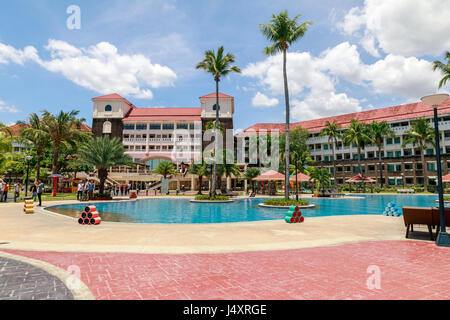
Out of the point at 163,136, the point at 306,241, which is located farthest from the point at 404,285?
the point at 163,136

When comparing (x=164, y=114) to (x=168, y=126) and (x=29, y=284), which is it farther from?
(x=29, y=284)

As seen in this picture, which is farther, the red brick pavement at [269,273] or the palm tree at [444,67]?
the palm tree at [444,67]

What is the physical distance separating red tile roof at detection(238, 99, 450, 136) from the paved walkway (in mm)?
69854

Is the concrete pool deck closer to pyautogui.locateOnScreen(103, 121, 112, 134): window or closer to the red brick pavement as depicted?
the red brick pavement

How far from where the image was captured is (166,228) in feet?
33.9

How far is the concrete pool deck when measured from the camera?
23.3 ft

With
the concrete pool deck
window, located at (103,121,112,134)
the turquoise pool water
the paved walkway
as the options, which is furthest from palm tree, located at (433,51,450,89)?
window, located at (103,121,112,134)

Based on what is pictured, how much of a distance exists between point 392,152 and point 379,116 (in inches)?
368

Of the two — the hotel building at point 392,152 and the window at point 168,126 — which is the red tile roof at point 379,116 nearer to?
the hotel building at point 392,152

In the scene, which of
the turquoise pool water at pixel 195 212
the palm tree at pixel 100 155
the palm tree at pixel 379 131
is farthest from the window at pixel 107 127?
the palm tree at pixel 379 131

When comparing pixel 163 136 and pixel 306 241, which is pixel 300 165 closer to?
pixel 163 136

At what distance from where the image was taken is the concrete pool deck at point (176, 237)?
711 cm

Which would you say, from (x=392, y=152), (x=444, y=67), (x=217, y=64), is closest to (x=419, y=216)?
(x=217, y=64)

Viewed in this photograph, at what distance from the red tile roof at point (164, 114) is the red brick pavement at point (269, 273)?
60659 millimetres
